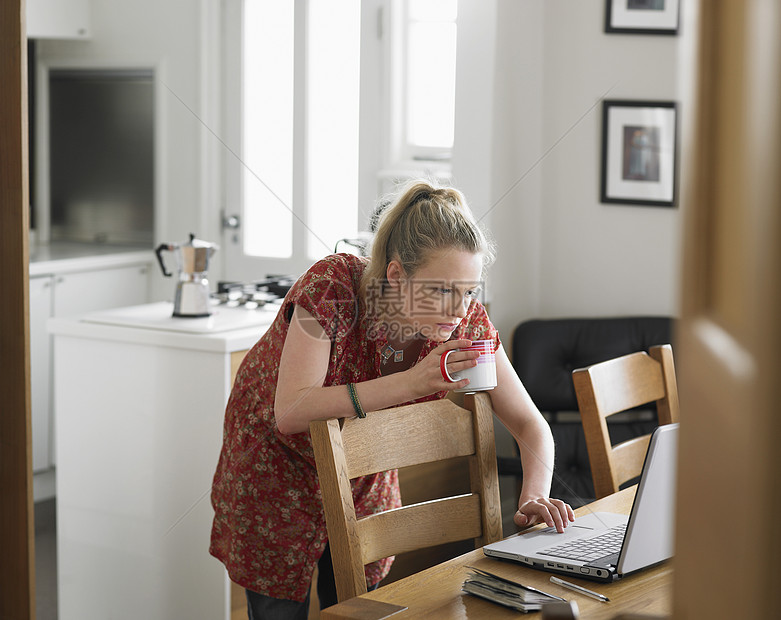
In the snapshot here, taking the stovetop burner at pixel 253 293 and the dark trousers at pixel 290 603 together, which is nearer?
the dark trousers at pixel 290 603

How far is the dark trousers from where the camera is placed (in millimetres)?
1297

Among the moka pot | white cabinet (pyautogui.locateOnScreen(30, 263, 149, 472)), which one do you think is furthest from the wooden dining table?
white cabinet (pyautogui.locateOnScreen(30, 263, 149, 472))

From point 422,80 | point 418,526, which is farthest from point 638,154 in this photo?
point 418,526

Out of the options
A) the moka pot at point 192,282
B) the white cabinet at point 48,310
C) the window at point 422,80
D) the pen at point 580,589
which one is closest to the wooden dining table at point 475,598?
the pen at point 580,589

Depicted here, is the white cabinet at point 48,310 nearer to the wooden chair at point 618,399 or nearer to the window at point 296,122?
the window at point 296,122

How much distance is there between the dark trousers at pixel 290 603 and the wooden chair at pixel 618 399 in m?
0.41

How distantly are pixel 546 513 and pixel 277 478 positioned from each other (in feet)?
1.30

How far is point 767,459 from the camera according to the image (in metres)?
0.23

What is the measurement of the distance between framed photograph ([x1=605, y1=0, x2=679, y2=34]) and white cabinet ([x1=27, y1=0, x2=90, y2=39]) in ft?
6.63

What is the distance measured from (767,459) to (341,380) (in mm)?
996

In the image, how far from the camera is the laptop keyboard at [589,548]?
0.97 metres

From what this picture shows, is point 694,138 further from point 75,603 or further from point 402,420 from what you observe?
point 75,603

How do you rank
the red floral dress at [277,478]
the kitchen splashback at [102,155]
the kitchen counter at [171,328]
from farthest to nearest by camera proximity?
the kitchen splashback at [102,155]
the kitchen counter at [171,328]
the red floral dress at [277,478]

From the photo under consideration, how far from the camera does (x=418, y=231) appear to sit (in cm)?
113
